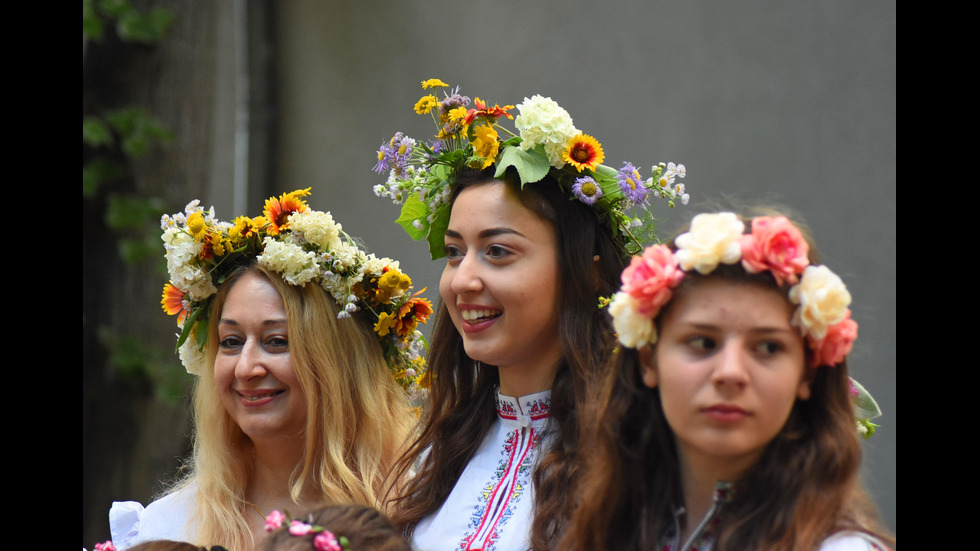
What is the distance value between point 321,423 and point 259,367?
1.06ft

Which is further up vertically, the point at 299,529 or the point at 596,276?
the point at 596,276

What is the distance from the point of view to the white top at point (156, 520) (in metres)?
4.02

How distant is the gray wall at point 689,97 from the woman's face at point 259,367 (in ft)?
5.04

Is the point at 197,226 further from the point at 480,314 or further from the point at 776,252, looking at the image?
the point at 776,252

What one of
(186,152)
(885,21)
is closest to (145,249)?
(186,152)

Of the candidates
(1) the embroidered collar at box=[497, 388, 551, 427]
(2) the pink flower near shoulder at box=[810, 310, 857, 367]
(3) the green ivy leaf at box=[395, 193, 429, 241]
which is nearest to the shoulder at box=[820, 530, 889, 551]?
(2) the pink flower near shoulder at box=[810, 310, 857, 367]

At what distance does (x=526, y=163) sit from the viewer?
131 inches

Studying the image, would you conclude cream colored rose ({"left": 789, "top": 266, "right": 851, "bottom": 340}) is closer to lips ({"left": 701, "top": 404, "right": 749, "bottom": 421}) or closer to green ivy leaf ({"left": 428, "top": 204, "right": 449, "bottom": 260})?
lips ({"left": 701, "top": 404, "right": 749, "bottom": 421})

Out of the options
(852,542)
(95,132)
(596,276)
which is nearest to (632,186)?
(596,276)

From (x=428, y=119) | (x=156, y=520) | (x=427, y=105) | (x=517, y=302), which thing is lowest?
(x=156, y=520)

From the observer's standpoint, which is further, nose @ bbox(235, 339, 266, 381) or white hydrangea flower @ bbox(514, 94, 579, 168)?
nose @ bbox(235, 339, 266, 381)

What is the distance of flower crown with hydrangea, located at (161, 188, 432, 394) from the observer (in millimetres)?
3955

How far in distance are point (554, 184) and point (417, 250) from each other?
2.94 meters

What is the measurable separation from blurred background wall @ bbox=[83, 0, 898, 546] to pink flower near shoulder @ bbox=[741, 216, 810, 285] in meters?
1.74
